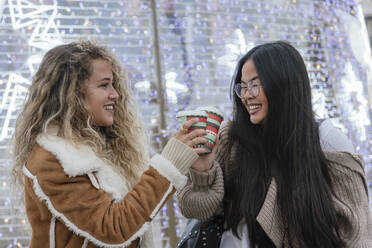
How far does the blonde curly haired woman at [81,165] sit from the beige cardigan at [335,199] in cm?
17

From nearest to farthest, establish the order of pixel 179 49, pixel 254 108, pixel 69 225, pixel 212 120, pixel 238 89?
pixel 69 225 < pixel 212 120 < pixel 254 108 < pixel 238 89 < pixel 179 49

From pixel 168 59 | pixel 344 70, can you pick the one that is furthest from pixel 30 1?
pixel 344 70

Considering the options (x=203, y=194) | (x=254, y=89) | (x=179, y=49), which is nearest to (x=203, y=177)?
(x=203, y=194)

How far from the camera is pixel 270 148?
1.61 m

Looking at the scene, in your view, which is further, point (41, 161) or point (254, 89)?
point (254, 89)

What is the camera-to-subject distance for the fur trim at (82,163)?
1.35 meters

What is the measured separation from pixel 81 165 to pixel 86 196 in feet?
0.39

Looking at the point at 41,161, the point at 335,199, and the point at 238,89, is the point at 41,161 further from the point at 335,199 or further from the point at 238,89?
the point at 335,199

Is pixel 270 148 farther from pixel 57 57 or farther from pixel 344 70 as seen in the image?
Result: pixel 344 70

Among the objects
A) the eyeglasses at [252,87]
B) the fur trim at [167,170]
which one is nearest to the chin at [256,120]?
the eyeglasses at [252,87]

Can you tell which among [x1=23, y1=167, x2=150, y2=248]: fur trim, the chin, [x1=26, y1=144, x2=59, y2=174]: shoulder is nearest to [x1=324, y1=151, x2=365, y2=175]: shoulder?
the chin

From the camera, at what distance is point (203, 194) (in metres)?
1.58

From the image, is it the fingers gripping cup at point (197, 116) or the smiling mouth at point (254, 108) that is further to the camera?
the smiling mouth at point (254, 108)

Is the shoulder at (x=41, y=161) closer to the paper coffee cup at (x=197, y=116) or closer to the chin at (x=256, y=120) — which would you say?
the paper coffee cup at (x=197, y=116)
